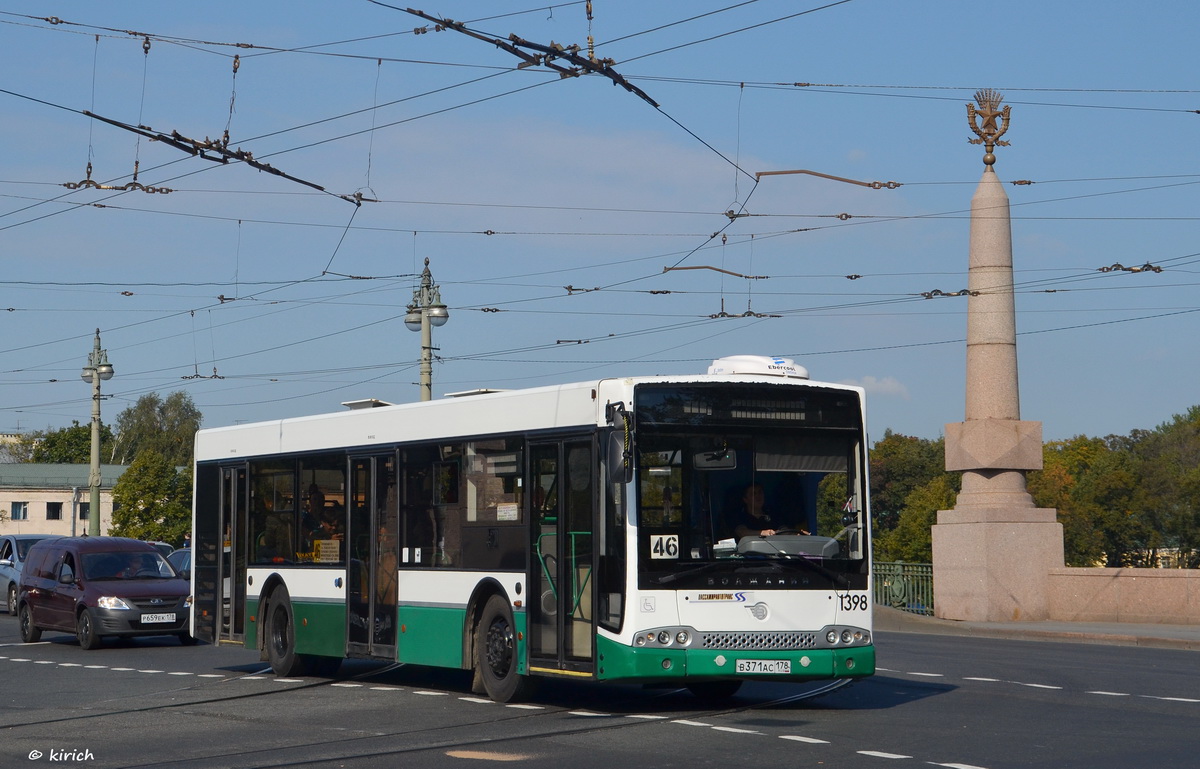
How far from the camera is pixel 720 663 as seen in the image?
41.5 feet

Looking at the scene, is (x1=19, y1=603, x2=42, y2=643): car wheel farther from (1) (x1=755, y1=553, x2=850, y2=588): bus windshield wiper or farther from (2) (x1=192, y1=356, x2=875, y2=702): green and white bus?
(1) (x1=755, y1=553, x2=850, y2=588): bus windshield wiper

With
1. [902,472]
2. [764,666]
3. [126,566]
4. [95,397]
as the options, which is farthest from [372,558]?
[902,472]

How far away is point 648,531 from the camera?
41.4 ft

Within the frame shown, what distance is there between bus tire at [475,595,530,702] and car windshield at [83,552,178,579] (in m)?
11.1

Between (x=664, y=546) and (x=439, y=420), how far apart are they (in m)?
3.52

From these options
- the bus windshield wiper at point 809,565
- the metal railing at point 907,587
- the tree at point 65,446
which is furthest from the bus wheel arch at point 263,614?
the tree at point 65,446

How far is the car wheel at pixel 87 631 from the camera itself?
22859 millimetres

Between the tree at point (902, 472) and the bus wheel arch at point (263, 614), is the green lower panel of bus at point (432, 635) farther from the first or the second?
the tree at point (902, 472)

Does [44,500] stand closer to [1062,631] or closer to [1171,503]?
[1171,503]

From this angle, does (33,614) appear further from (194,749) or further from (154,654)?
(194,749)

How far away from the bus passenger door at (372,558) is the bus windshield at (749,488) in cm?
401

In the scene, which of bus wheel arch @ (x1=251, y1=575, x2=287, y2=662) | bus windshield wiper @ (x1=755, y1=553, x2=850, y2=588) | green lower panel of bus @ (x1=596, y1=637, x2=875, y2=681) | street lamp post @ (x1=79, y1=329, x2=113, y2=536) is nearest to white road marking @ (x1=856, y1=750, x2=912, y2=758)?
green lower panel of bus @ (x1=596, y1=637, x2=875, y2=681)

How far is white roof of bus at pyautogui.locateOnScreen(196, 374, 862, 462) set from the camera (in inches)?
522

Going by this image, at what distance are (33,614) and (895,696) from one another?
1526cm
